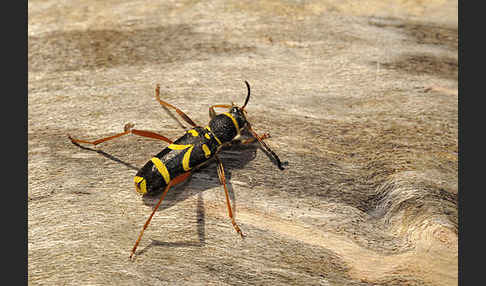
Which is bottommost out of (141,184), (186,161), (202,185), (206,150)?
(202,185)

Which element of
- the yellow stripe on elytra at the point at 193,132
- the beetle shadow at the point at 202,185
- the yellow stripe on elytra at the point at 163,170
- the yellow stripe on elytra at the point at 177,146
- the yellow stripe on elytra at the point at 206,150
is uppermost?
the yellow stripe on elytra at the point at 193,132

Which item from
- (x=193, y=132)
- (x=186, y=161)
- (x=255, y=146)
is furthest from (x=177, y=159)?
(x=255, y=146)

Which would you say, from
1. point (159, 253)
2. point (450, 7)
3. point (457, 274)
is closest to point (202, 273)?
point (159, 253)

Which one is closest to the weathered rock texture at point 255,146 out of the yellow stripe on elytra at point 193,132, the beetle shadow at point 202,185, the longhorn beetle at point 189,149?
the beetle shadow at point 202,185

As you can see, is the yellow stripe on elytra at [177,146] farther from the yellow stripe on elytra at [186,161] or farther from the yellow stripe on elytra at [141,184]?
the yellow stripe on elytra at [141,184]

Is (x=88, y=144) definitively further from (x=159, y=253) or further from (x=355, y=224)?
(x=355, y=224)

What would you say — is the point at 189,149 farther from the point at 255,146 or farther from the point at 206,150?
the point at 255,146

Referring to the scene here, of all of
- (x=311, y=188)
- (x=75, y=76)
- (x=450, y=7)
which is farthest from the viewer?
(x=450, y=7)
